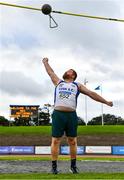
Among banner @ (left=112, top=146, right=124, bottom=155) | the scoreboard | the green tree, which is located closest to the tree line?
the green tree

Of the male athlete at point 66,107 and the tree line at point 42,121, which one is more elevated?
the tree line at point 42,121

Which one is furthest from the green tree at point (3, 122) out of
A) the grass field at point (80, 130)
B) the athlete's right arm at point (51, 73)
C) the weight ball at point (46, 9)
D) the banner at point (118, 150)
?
the athlete's right arm at point (51, 73)

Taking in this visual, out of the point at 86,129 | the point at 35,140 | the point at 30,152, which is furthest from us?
the point at 86,129

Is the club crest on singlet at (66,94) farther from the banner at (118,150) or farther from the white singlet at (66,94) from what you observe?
the banner at (118,150)

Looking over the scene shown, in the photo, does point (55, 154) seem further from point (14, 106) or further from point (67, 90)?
point (14, 106)

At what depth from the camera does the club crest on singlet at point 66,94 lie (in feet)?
33.0

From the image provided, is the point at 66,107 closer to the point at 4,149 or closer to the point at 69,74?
the point at 69,74

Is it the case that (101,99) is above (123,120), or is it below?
below

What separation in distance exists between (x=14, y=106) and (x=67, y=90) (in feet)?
168

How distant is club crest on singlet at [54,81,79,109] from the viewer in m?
10.1

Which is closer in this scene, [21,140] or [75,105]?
[75,105]

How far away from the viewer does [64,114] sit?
10078mm

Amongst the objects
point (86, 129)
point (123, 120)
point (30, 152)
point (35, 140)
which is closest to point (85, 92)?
point (30, 152)

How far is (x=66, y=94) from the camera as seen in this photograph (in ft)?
33.1
